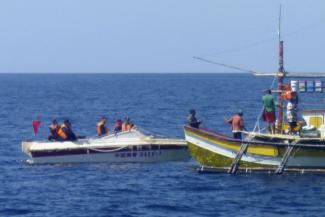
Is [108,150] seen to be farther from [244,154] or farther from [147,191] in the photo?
[147,191]

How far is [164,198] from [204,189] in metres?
2.12

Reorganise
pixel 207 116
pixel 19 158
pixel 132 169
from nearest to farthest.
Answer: pixel 132 169, pixel 19 158, pixel 207 116

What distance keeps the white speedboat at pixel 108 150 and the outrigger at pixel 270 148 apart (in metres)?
2.94

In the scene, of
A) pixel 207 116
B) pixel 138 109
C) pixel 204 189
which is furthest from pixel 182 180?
pixel 138 109

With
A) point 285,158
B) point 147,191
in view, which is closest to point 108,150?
point 147,191

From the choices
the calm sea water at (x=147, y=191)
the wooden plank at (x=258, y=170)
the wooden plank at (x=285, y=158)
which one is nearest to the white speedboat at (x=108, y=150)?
the calm sea water at (x=147, y=191)

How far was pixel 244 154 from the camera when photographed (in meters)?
37.3

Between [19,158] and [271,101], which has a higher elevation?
[271,101]

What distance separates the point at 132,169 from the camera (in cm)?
3981

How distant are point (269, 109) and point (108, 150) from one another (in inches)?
290

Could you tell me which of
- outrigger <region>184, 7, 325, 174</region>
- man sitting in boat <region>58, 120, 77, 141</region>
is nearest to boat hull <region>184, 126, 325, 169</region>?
outrigger <region>184, 7, 325, 174</region>

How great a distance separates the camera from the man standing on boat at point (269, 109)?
3734 centimetres

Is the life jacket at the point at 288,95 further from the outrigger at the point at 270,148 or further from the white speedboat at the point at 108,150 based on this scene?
the white speedboat at the point at 108,150

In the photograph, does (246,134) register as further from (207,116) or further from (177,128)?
(207,116)
